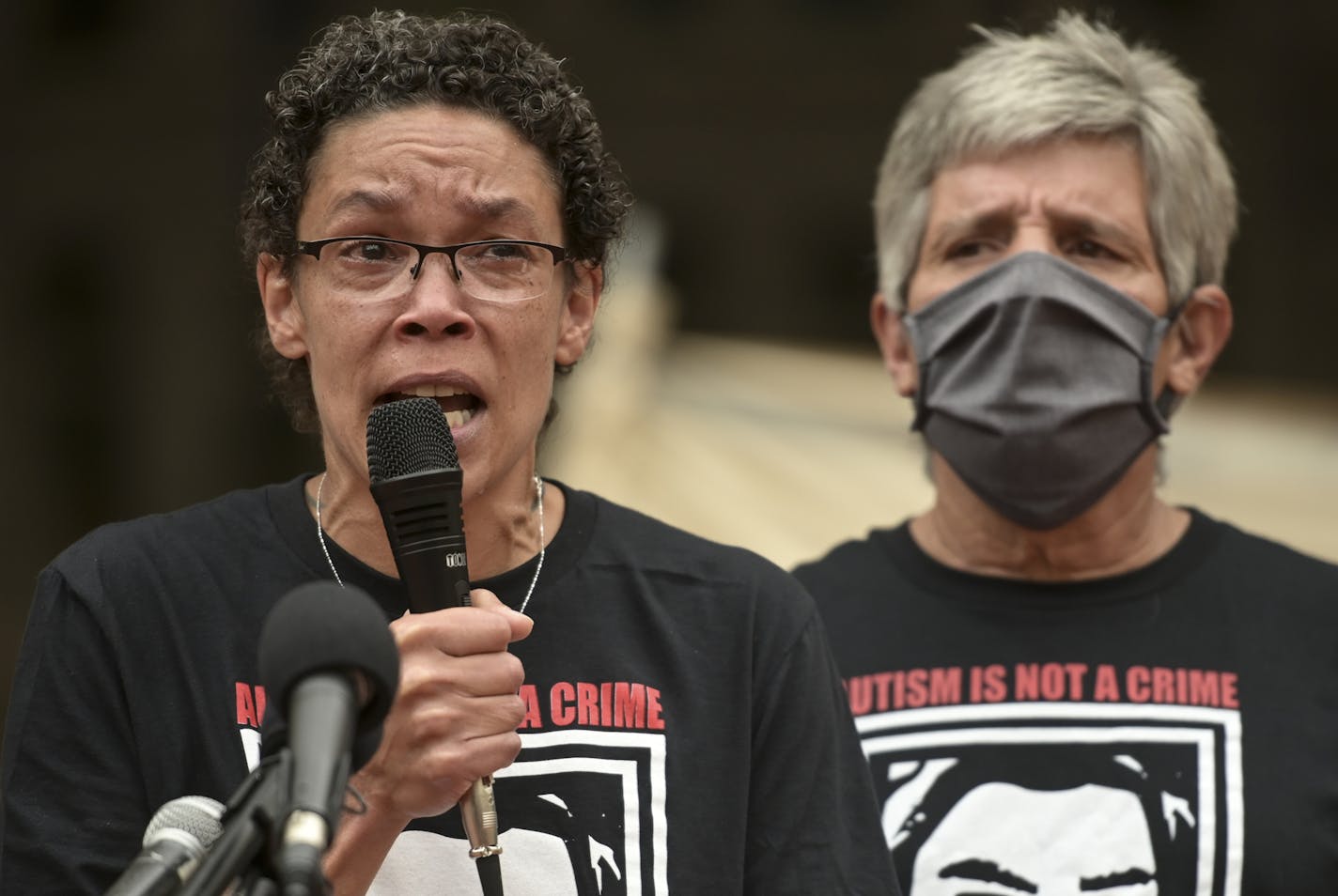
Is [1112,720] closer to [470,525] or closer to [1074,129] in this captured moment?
[1074,129]

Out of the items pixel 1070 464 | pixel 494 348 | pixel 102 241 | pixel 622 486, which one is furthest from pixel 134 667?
pixel 102 241

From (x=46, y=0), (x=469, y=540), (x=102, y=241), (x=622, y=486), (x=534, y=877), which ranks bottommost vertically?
(x=534, y=877)

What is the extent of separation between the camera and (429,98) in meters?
3.17

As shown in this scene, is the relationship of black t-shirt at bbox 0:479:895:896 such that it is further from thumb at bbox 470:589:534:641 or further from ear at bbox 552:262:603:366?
thumb at bbox 470:589:534:641

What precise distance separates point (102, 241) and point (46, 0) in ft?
7.81

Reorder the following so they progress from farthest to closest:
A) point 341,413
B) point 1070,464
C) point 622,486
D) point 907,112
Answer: point 622,486, point 907,112, point 1070,464, point 341,413

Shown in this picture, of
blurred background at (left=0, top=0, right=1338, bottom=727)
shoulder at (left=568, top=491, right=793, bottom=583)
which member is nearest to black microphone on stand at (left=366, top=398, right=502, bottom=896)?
shoulder at (left=568, top=491, right=793, bottom=583)

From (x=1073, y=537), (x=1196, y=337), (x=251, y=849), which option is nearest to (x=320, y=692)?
(x=251, y=849)

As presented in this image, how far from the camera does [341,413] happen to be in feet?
10.1

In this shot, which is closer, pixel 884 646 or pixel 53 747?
pixel 53 747

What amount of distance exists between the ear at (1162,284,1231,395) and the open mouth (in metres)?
1.78

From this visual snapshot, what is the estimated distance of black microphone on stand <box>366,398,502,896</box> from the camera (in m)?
2.60

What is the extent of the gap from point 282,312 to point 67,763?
32.4 inches

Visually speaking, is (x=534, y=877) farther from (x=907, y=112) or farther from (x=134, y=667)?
(x=907, y=112)
